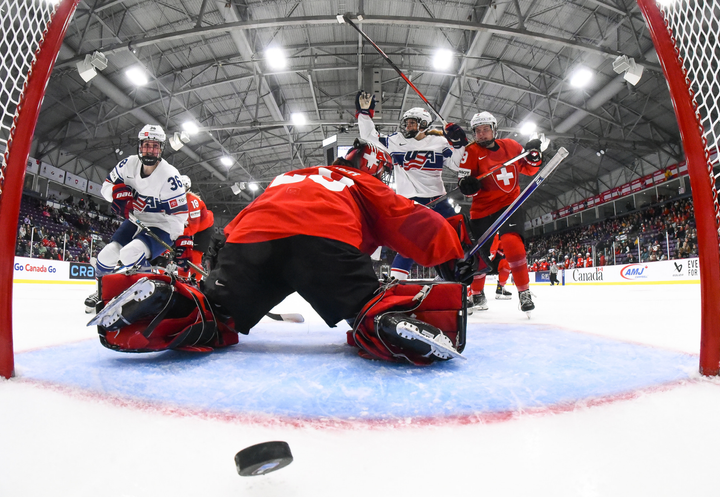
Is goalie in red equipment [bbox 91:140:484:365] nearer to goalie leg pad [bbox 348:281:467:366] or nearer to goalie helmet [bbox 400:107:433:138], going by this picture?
goalie leg pad [bbox 348:281:467:366]

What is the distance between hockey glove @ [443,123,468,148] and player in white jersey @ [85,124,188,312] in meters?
2.24

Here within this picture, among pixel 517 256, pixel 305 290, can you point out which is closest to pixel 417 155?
pixel 517 256

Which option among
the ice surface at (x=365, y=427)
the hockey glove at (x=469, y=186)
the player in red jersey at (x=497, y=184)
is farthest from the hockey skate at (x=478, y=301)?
the ice surface at (x=365, y=427)

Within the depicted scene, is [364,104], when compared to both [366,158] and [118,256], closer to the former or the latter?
[366,158]

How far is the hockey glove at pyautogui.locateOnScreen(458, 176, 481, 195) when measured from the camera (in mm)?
2825

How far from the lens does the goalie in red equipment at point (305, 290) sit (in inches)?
45.9

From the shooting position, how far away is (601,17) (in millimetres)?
9094

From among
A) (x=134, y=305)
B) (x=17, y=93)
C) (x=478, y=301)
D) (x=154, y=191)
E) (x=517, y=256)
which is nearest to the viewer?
(x=17, y=93)

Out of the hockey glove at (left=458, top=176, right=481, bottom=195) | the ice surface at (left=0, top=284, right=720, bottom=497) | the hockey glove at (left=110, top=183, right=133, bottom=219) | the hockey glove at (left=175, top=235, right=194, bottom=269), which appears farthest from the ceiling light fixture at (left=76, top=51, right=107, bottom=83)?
the ice surface at (left=0, top=284, right=720, bottom=497)

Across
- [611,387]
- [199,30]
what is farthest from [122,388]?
[199,30]

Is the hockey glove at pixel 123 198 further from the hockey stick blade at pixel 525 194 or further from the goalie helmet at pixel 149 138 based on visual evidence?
the hockey stick blade at pixel 525 194

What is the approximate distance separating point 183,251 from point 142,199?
783 mm

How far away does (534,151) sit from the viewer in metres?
2.80

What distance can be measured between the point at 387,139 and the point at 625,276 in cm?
935
